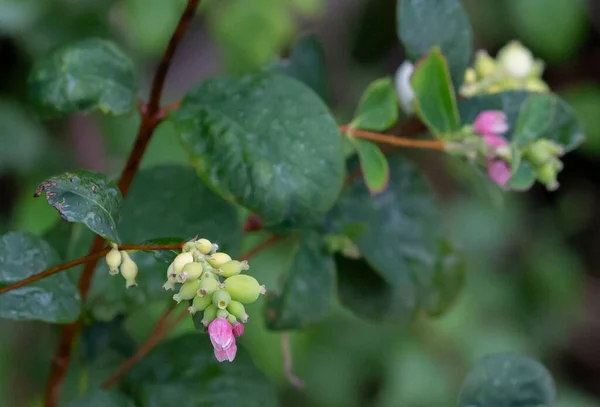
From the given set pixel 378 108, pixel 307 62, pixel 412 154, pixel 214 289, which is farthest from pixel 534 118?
pixel 412 154

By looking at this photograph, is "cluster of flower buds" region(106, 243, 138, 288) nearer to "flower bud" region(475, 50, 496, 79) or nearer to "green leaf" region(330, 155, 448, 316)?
"green leaf" region(330, 155, 448, 316)

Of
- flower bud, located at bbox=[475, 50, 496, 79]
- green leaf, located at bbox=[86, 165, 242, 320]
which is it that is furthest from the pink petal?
green leaf, located at bbox=[86, 165, 242, 320]

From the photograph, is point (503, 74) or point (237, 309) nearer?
point (237, 309)

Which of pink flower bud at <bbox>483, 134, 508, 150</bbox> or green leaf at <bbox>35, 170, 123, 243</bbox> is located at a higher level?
pink flower bud at <bbox>483, 134, 508, 150</bbox>

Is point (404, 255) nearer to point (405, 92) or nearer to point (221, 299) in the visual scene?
point (405, 92)

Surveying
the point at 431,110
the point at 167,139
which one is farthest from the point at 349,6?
the point at 431,110

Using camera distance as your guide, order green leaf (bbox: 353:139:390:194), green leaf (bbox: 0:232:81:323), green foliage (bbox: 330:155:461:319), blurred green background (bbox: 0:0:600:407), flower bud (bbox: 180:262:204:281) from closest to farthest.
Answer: flower bud (bbox: 180:262:204:281)
green leaf (bbox: 0:232:81:323)
green leaf (bbox: 353:139:390:194)
green foliage (bbox: 330:155:461:319)
blurred green background (bbox: 0:0:600:407)
